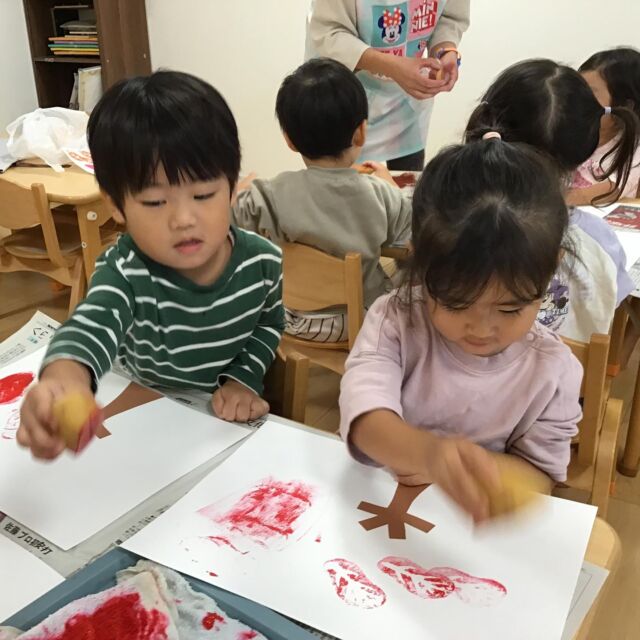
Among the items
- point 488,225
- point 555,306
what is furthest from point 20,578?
point 555,306

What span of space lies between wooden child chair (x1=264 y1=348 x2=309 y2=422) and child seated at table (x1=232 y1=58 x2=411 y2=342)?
52 cm

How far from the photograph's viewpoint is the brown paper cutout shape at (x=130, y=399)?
2.83 ft

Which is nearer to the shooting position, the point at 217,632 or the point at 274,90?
the point at 217,632

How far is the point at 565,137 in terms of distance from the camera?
1.17 meters

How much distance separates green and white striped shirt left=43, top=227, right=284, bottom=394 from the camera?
0.88 meters

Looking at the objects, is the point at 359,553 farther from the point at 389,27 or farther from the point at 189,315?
the point at 389,27

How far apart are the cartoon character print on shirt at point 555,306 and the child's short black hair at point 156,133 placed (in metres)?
0.61

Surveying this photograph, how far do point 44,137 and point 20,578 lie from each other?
6.15 ft

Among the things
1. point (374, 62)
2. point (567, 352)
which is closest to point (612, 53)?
point (374, 62)

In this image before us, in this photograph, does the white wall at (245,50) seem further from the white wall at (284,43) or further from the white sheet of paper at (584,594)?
the white sheet of paper at (584,594)

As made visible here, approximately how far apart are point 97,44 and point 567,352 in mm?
3262

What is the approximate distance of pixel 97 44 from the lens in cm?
335

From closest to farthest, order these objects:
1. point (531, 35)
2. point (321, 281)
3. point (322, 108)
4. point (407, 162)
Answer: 1. point (321, 281)
2. point (322, 108)
3. point (407, 162)
4. point (531, 35)

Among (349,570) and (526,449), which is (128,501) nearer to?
(349,570)
